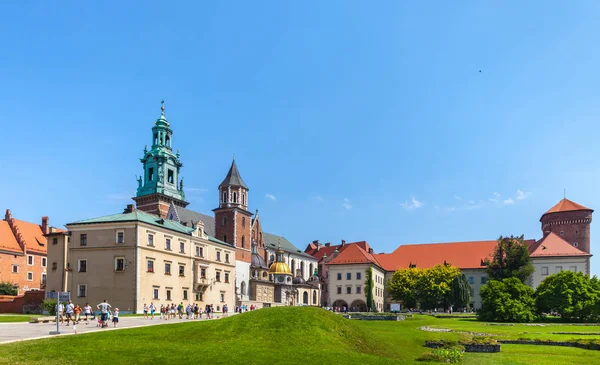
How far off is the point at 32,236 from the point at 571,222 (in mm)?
105286

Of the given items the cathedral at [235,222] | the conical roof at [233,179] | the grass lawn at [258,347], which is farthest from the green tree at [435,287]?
the grass lawn at [258,347]

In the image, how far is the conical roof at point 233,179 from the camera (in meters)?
106

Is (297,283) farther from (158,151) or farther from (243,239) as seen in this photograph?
(158,151)

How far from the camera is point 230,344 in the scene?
87.1 feet

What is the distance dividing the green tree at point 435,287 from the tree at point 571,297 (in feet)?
91.3

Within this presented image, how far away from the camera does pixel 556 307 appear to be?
239ft

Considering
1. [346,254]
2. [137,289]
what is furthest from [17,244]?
[346,254]

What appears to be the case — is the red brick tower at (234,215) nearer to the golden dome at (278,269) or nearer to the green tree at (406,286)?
the golden dome at (278,269)

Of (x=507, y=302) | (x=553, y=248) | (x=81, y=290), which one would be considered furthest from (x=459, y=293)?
(x=81, y=290)

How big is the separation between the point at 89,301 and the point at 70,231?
826 cm

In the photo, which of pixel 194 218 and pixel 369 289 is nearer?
pixel 369 289

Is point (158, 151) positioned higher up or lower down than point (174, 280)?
higher up

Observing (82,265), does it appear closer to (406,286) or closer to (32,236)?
(32,236)

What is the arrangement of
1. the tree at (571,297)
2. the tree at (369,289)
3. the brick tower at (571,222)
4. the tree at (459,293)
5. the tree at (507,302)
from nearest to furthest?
the tree at (507,302), the tree at (571,297), the tree at (459,293), the tree at (369,289), the brick tower at (571,222)
